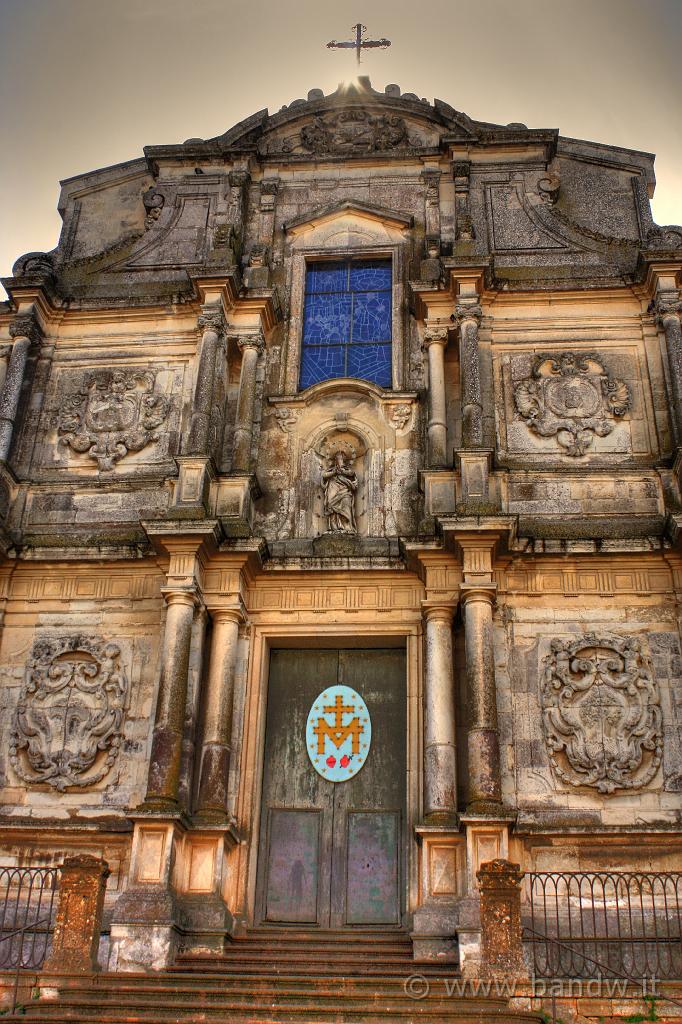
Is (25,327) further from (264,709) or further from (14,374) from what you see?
(264,709)

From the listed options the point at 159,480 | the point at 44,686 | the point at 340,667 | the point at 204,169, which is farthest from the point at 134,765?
the point at 204,169

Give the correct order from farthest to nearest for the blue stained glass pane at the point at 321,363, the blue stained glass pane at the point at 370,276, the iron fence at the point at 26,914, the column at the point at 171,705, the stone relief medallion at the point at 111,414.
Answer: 1. the blue stained glass pane at the point at 370,276
2. the blue stained glass pane at the point at 321,363
3. the stone relief medallion at the point at 111,414
4. the column at the point at 171,705
5. the iron fence at the point at 26,914

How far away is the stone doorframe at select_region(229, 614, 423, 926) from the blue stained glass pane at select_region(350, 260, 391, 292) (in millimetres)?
4881

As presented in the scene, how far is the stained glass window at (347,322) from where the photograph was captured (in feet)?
47.2

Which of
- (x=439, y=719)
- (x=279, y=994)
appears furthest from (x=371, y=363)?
(x=279, y=994)

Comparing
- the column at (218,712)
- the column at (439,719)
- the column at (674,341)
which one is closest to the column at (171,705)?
the column at (218,712)

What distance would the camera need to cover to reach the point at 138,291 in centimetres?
1480

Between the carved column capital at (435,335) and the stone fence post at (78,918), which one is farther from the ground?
the carved column capital at (435,335)

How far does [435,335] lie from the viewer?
1388cm

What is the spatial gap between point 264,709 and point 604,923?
13.8ft

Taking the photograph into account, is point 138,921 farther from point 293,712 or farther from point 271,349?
point 271,349

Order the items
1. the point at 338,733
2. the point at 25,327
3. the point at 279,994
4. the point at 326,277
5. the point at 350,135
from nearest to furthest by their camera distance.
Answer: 1. the point at 279,994
2. the point at 338,733
3. the point at 25,327
4. the point at 326,277
5. the point at 350,135

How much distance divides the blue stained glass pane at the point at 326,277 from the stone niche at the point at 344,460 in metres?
1.94

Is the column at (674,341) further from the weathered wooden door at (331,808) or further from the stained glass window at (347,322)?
the weathered wooden door at (331,808)
